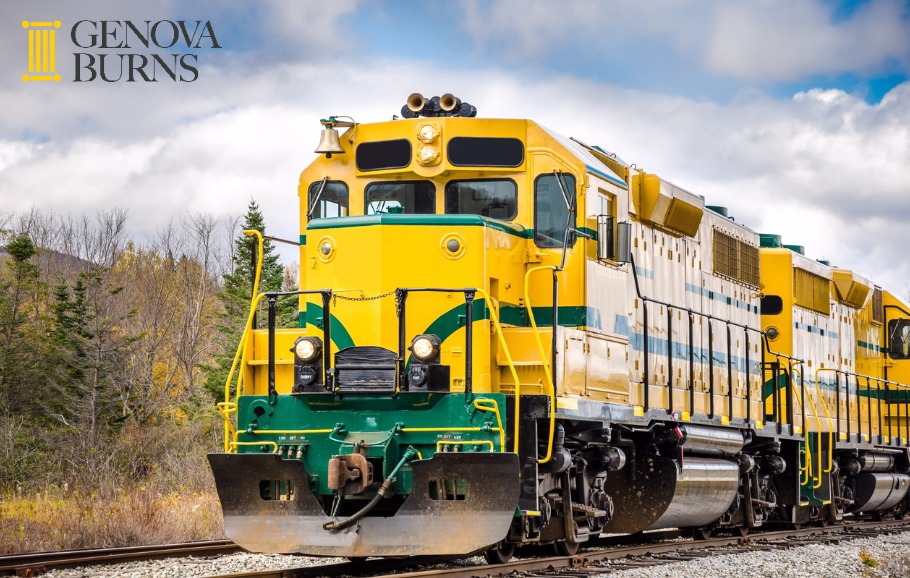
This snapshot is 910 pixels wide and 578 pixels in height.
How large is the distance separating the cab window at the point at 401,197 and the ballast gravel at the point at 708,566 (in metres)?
3.25

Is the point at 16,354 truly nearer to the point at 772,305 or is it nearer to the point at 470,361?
the point at 772,305

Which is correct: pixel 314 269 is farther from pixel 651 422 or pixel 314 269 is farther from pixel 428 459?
pixel 651 422

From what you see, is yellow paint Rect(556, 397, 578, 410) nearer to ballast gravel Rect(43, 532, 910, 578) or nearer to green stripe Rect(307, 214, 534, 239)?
ballast gravel Rect(43, 532, 910, 578)

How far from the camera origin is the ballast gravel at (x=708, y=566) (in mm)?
9350

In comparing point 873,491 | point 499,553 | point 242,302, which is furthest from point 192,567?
point 242,302

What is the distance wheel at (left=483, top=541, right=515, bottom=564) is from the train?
3cm

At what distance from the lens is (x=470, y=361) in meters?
8.77

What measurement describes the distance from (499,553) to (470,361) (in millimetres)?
1953

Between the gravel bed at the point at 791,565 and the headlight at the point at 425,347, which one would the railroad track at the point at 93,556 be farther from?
the gravel bed at the point at 791,565

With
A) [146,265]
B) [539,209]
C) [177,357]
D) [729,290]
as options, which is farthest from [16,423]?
[146,265]

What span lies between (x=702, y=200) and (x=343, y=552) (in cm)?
726

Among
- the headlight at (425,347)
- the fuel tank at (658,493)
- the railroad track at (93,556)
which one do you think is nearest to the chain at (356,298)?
the headlight at (425,347)

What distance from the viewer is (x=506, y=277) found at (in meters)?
9.74

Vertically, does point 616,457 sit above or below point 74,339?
below
